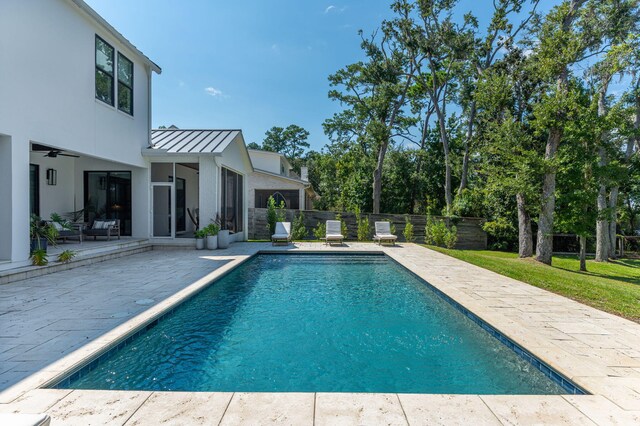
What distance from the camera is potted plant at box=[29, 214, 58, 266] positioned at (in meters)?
7.16

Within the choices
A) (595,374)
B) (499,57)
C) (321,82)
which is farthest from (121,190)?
(499,57)

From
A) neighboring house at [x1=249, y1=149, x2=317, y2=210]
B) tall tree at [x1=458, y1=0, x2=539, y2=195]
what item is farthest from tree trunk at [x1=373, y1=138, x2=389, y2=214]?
tall tree at [x1=458, y1=0, x2=539, y2=195]

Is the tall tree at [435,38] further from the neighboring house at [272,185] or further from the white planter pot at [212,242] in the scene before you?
the white planter pot at [212,242]

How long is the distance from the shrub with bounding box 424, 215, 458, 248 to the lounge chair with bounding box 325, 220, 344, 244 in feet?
14.0

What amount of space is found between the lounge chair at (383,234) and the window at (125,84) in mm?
10119

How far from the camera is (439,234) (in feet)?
49.4

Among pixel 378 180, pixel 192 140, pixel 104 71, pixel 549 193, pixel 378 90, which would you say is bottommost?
pixel 549 193

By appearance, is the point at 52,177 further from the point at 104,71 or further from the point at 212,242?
the point at 212,242

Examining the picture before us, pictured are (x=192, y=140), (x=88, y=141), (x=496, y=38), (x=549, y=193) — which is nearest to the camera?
(x=88, y=141)

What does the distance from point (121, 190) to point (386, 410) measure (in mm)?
12455

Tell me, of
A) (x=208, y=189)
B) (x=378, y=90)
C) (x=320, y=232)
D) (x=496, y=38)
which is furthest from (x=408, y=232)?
(x=496, y=38)

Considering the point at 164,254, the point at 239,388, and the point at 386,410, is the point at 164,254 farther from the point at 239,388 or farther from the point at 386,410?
the point at 386,410

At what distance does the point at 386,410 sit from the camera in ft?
8.16

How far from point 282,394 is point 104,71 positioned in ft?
34.9
